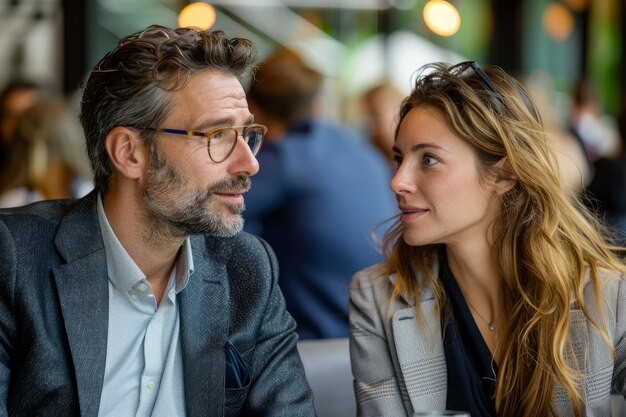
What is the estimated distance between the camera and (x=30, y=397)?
1.97 meters

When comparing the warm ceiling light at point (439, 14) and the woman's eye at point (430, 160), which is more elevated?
the warm ceiling light at point (439, 14)

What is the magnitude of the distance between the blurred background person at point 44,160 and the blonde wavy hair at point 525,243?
8.50 feet

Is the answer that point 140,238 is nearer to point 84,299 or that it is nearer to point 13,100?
point 84,299

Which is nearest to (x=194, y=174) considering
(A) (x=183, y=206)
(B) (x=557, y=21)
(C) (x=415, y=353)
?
(A) (x=183, y=206)

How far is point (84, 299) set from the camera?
206 cm

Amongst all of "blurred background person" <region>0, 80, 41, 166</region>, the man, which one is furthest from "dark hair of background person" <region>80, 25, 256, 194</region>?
"blurred background person" <region>0, 80, 41, 166</region>

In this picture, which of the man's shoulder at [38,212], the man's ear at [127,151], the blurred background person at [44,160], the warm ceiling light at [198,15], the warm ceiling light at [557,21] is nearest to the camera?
the man's shoulder at [38,212]

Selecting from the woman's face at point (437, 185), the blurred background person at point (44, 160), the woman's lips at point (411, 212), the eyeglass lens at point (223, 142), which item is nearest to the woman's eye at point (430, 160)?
the woman's face at point (437, 185)

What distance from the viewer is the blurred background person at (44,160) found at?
14.7 ft

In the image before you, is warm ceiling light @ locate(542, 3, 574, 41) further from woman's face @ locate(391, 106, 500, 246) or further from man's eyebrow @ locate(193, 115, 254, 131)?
man's eyebrow @ locate(193, 115, 254, 131)

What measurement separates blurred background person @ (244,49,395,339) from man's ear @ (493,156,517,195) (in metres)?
1.22

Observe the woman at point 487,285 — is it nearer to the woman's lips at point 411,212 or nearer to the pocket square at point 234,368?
the woman's lips at point 411,212

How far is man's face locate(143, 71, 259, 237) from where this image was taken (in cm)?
217

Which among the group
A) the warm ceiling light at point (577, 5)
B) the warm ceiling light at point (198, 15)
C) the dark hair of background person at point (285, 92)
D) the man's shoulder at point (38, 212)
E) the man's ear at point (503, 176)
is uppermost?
the warm ceiling light at point (577, 5)
